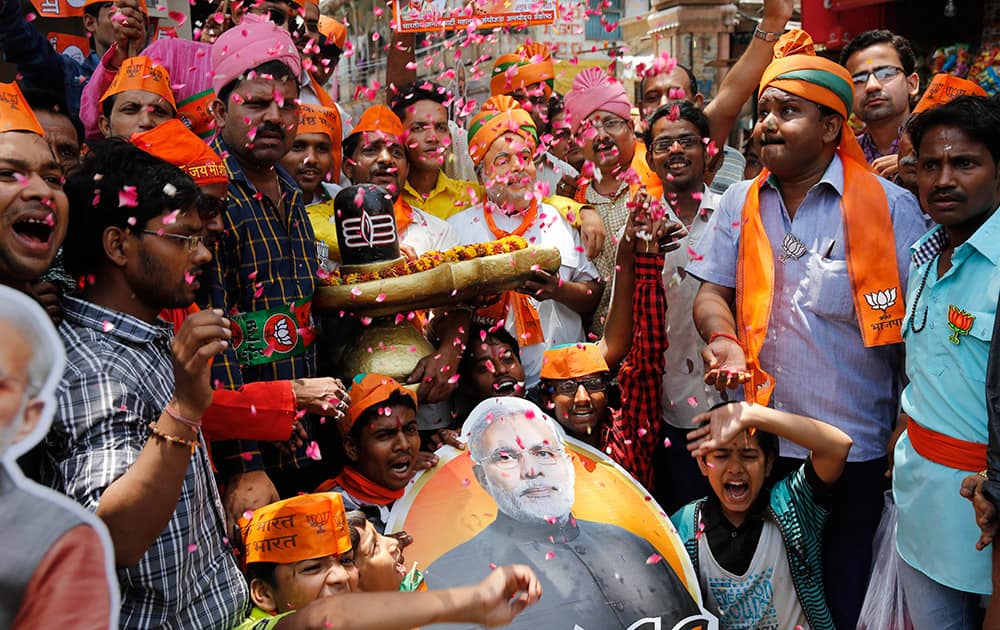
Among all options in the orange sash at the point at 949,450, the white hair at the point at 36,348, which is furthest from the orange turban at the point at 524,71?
the white hair at the point at 36,348

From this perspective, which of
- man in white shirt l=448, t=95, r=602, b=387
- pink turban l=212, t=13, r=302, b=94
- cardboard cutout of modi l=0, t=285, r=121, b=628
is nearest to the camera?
cardboard cutout of modi l=0, t=285, r=121, b=628

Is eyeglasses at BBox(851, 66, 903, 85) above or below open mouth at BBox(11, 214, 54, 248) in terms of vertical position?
above

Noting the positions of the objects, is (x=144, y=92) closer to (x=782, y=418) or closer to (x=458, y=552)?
(x=458, y=552)

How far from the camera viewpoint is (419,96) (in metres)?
4.25

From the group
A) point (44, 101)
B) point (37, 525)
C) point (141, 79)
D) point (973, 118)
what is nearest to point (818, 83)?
point (973, 118)

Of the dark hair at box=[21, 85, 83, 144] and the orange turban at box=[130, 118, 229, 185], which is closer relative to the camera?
the orange turban at box=[130, 118, 229, 185]

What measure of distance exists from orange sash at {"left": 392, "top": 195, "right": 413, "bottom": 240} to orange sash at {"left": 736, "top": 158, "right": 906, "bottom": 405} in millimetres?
1414

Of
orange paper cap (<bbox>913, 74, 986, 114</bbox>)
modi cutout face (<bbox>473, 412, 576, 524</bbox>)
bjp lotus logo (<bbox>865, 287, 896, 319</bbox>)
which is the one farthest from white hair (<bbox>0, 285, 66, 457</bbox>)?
orange paper cap (<bbox>913, 74, 986, 114</bbox>)

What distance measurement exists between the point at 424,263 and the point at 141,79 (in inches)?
55.7

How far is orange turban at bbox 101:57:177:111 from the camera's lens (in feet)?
11.2

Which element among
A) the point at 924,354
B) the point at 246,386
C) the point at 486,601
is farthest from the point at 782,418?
the point at 246,386

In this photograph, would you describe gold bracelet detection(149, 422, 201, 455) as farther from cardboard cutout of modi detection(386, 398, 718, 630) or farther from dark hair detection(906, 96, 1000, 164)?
dark hair detection(906, 96, 1000, 164)

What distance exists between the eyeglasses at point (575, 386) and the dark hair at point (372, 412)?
0.69 metres

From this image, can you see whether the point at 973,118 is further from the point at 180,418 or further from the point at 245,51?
the point at 180,418
